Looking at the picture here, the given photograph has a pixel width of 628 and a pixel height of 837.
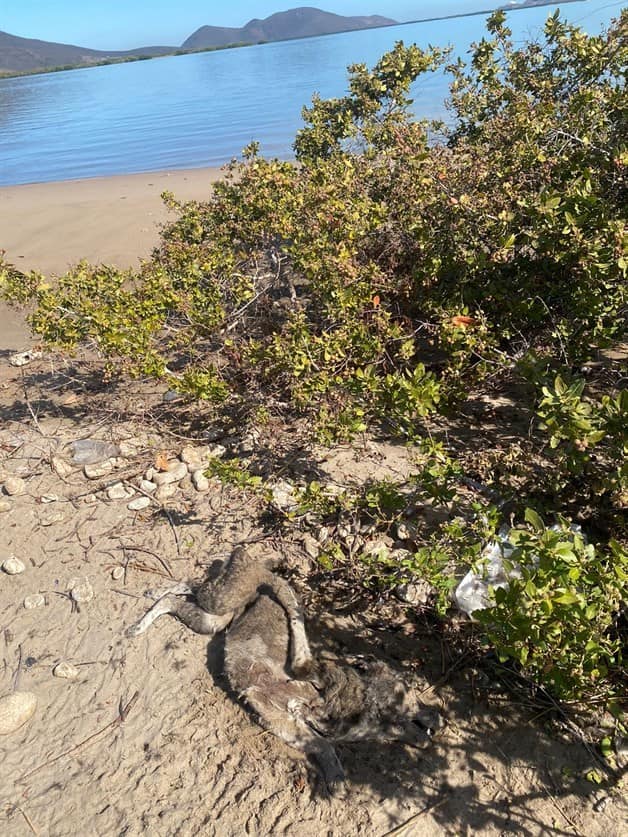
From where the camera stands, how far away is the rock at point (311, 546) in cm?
375

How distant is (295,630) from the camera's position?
3127 millimetres

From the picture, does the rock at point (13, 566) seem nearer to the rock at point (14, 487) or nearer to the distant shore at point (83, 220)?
the rock at point (14, 487)

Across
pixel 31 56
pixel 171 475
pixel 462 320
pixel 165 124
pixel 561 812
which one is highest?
pixel 31 56

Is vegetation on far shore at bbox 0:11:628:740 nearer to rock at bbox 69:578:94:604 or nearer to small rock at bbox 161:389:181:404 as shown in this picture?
small rock at bbox 161:389:181:404

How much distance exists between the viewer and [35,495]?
15.3ft

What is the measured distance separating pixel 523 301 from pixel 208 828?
3.48 metres

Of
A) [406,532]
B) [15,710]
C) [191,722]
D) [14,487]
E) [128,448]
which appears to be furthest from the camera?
[128,448]

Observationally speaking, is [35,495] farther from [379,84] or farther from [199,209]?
[379,84]

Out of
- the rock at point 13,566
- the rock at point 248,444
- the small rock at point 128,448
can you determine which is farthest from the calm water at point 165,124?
the rock at point 13,566

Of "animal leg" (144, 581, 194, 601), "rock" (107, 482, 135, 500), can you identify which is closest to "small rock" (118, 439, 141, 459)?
"rock" (107, 482, 135, 500)

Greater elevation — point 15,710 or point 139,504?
point 139,504

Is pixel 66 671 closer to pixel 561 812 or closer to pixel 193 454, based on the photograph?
pixel 193 454

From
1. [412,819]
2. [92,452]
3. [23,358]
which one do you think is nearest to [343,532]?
[412,819]

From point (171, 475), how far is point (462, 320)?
244cm
